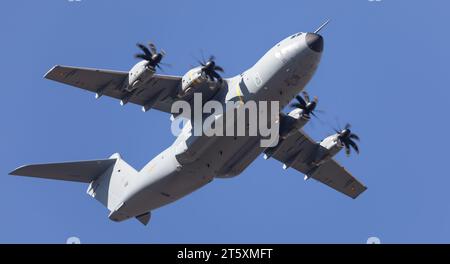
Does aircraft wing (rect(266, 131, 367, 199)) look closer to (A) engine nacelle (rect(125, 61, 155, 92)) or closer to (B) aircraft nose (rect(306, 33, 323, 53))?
(B) aircraft nose (rect(306, 33, 323, 53))

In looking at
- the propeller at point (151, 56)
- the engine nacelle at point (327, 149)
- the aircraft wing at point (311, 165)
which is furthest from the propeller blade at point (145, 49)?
the engine nacelle at point (327, 149)

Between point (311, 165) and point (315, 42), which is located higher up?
point (315, 42)

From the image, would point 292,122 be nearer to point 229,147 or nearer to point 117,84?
point 229,147

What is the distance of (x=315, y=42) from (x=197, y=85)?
5.82 meters

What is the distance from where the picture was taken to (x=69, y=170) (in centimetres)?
4278

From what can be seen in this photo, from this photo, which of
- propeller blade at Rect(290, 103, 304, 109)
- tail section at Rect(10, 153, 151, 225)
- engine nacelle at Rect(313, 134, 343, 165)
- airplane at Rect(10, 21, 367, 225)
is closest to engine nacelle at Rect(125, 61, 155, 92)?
airplane at Rect(10, 21, 367, 225)

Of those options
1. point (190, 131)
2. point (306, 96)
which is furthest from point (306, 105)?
point (190, 131)

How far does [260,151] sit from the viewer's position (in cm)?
3966

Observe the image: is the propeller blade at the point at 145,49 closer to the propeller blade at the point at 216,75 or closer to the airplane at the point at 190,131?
the airplane at the point at 190,131

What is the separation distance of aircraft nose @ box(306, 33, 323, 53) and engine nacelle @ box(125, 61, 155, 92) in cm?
717

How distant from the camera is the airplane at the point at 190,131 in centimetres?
3688

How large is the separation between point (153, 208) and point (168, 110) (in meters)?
4.93
